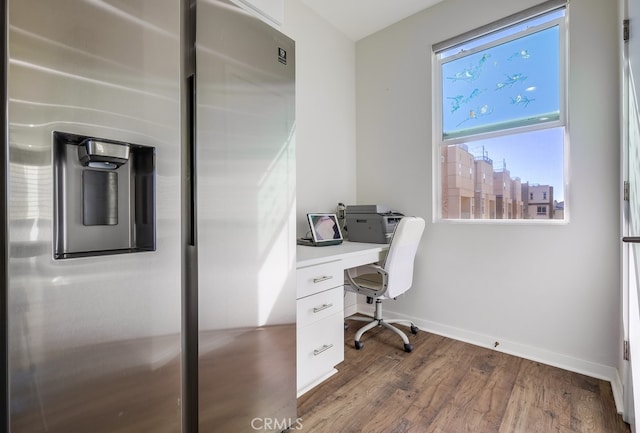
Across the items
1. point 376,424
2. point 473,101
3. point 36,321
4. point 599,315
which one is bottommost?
point 376,424

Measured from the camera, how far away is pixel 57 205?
2.40ft

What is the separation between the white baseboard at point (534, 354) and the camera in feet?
5.77

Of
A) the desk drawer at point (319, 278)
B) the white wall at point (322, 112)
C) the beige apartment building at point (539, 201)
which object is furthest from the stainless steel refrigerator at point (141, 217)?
the beige apartment building at point (539, 201)

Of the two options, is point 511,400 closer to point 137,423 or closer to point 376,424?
point 376,424

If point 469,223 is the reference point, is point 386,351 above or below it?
below

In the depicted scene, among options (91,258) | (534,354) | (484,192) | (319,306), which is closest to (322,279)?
(319,306)

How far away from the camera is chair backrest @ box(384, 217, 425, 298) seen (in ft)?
6.92

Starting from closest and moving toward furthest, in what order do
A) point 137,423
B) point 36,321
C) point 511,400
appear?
point 36,321 < point 137,423 < point 511,400

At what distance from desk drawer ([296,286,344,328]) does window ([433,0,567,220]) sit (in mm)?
1269

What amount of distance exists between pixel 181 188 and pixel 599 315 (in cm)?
251

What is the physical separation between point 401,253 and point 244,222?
141 cm

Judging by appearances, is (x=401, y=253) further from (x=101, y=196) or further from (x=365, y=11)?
(x=365, y=11)

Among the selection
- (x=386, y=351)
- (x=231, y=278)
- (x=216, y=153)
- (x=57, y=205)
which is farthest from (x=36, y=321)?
(x=386, y=351)

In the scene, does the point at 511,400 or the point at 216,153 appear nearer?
the point at 216,153
